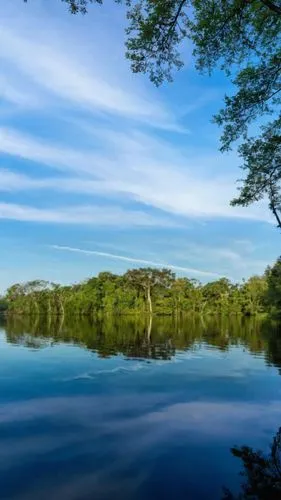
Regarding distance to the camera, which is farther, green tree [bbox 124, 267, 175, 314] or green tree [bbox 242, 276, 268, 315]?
green tree [bbox 124, 267, 175, 314]

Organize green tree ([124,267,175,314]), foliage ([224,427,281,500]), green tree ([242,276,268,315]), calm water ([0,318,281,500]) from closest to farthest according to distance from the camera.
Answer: foliage ([224,427,281,500])
calm water ([0,318,281,500])
green tree ([242,276,268,315])
green tree ([124,267,175,314])

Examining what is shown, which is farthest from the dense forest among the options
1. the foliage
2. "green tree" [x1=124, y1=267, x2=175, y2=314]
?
the foliage

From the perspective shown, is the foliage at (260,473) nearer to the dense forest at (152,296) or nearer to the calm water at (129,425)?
the calm water at (129,425)

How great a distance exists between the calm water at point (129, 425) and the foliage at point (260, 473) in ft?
0.78

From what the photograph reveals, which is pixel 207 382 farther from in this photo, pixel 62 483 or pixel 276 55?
pixel 276 55

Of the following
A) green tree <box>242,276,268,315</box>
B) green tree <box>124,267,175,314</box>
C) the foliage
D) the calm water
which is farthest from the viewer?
green tree <box>124,267,175,314</box>

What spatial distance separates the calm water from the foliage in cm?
24

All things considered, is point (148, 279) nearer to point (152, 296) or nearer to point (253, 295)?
point (152, 296)

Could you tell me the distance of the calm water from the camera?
25.5ft

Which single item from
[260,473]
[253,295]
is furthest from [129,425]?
[253,295]

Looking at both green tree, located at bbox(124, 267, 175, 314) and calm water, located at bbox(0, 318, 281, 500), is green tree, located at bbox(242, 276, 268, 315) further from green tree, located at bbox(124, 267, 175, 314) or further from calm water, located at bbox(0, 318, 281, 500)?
calm water, located at bbox(0, 318, 281, 500)

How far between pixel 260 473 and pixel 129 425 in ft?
13.8

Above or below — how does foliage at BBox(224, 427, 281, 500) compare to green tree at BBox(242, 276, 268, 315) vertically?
below

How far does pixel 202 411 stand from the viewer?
12.9 m
